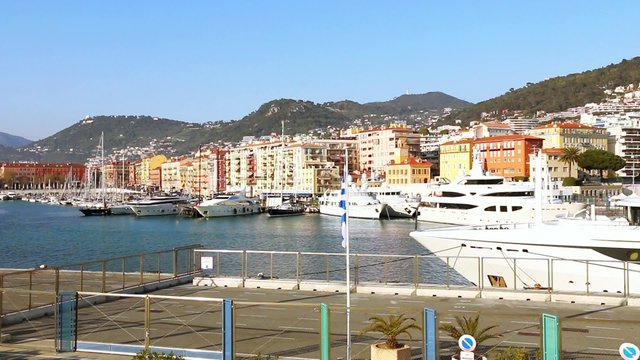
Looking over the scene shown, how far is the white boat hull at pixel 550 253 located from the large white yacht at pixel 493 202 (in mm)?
43317

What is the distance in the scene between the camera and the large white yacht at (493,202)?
71062 millimetres

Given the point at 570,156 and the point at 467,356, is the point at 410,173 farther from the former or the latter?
the point at 467,356

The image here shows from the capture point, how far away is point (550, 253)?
25.4 m

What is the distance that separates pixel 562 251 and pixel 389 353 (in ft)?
54.5

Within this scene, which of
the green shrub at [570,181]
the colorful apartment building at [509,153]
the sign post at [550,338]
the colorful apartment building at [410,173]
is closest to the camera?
the sign post at [550,338]

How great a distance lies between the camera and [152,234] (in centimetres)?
7600

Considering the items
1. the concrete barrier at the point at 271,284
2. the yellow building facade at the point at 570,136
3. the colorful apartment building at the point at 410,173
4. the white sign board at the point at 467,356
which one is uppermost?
the yellow building facade at the point at 570,136

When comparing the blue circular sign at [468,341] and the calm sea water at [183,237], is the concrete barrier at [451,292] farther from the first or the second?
the calm sea water at [183,237]

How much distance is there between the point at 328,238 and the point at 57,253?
1008 inches

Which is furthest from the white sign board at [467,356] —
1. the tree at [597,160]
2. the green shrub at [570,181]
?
the tree at [597,160]

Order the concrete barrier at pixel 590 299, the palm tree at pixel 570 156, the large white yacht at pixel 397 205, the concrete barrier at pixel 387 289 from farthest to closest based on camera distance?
the palm tree at pixel 570 156 → the large white yacht at pixel 397 205 → the concrete barrier at pixel 387 289 → the concrete barrier at pixel 590 299

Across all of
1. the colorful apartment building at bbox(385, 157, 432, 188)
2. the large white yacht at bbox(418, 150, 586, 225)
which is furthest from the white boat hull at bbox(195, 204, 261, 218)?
the large white yacht at bbox(418, 150, 586, 225)

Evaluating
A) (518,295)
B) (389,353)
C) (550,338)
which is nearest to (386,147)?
(518,295)

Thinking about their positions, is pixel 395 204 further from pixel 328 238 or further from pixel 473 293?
pixel 473 293
